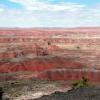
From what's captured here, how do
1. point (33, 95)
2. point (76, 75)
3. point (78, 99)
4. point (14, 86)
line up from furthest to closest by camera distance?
point (76, 75)
point (14, 86)
point (33, 95)
point (78, 99)

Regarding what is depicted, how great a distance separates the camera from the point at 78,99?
2966cm

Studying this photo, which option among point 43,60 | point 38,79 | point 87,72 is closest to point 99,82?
point 87,72

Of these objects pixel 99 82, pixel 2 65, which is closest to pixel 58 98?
pixel 99 82

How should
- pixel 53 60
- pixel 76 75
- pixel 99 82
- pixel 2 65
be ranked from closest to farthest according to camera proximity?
1. pixel 99 82
2. pixel 76 75
3. pixel 2 65
4. pixel 53 60

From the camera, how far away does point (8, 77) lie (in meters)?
57.6

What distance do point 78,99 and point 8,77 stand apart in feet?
96.8

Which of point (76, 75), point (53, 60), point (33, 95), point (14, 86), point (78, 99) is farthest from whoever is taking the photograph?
point (53, 60)

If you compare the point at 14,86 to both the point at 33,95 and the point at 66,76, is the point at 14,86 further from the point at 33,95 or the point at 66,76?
the point at 66,76

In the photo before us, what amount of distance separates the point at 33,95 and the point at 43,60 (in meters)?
31.0

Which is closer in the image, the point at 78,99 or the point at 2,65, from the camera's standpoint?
the point at 78,99

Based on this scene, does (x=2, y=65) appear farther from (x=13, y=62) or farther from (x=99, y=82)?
(x=99, y=82)

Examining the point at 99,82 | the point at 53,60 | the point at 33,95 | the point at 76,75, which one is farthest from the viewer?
the point at 53,60

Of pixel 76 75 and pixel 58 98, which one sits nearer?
pixel 58 98

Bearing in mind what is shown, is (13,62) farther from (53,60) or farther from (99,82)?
(99,82)
